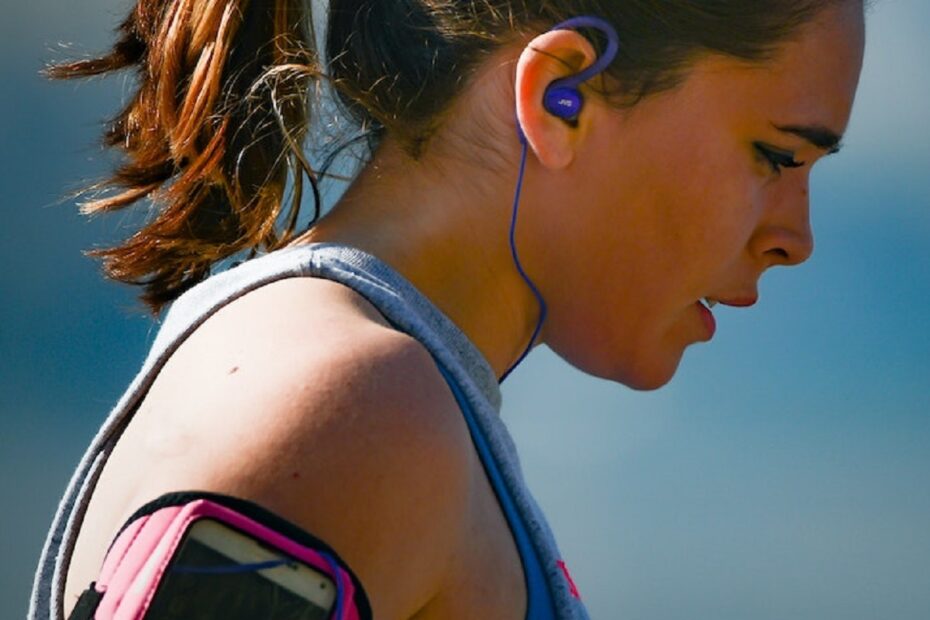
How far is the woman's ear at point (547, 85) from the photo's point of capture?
1759 millimetres

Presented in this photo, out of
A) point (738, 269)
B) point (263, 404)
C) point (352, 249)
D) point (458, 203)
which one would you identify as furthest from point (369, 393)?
point (738, 269)

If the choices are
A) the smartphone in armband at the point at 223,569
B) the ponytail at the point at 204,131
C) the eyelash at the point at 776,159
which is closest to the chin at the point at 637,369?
the eyelash at the point at 776,159

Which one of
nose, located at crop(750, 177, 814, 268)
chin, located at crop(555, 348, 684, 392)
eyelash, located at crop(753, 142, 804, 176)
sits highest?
eyelash, located at crop(753, 142, 804, 176)

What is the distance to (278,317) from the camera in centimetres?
134

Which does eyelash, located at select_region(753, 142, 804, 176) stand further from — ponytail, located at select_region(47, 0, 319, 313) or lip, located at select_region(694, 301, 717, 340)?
ponytail, located at select_region(47, 0, 319, 313)

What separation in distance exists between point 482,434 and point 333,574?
36 centimetres

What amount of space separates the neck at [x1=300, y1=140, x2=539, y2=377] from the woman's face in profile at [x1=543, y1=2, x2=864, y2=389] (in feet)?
0.21

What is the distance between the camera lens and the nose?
197 centimetres

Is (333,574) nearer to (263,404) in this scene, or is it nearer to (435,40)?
(263,404)

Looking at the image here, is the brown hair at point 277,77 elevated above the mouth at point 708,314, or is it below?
above

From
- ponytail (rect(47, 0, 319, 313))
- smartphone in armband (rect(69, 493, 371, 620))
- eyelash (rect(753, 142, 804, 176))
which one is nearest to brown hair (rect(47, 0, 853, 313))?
ponytail (rect(47, 0, 319, 313))

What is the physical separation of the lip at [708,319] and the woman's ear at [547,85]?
1.14 ft

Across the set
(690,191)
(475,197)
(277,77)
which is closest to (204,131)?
(277,77)

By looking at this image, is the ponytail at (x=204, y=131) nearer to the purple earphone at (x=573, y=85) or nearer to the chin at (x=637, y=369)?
the purple earphone at (x=573, y=85)
